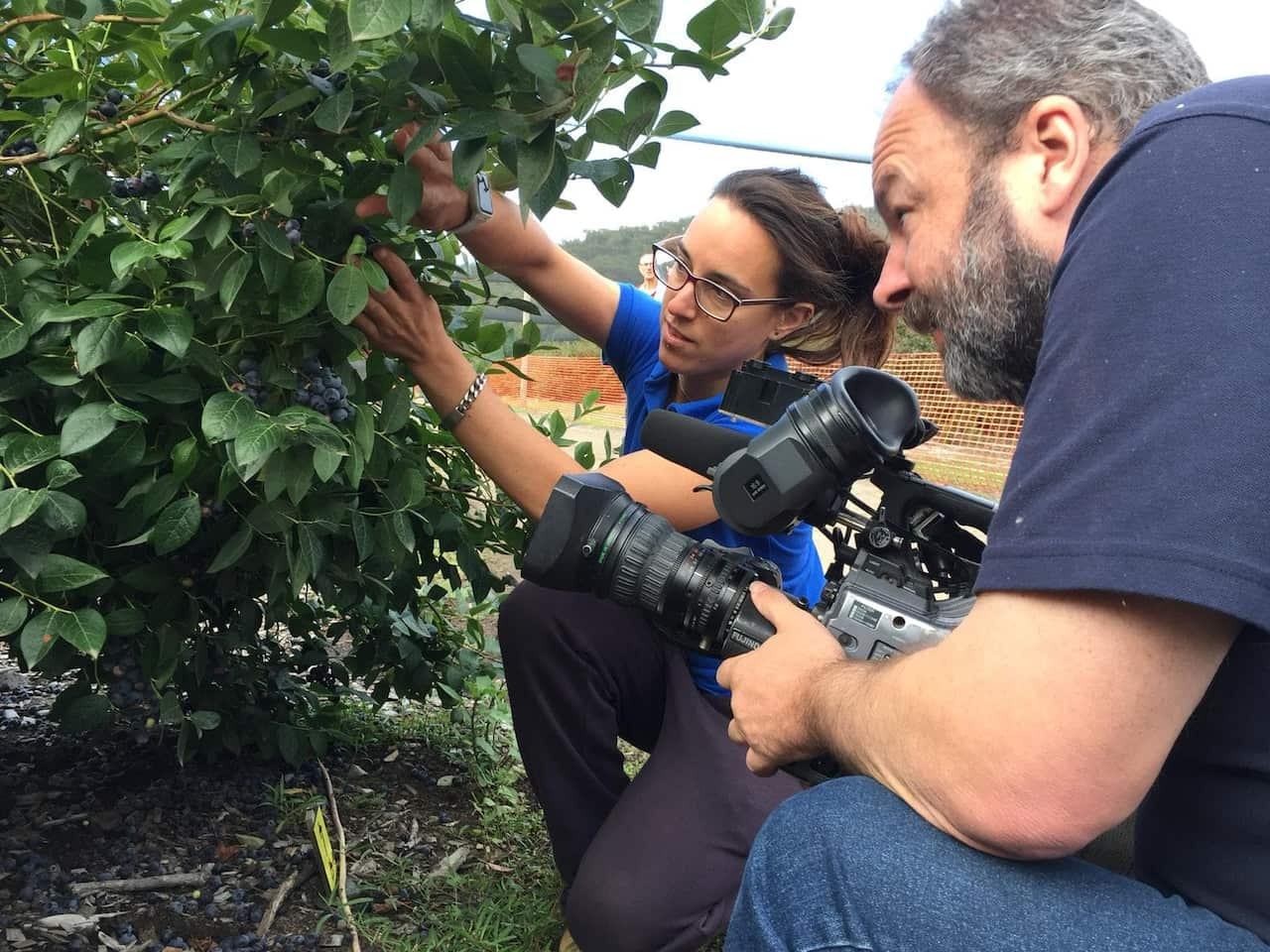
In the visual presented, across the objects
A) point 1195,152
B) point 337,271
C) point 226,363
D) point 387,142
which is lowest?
point 226,363

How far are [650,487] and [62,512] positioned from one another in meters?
1.04

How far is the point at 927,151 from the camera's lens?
1352 mm

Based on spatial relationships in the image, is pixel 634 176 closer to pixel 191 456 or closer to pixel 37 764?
pixel 191 456

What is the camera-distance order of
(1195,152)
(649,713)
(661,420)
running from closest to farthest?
(1195,152) → (661,420) → (649,713)

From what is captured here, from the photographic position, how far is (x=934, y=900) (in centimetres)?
100

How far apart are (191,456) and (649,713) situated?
1.14 metres

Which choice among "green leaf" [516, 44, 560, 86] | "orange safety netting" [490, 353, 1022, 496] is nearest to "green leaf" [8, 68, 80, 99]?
"green leaf" [516, 44, 560, 86]

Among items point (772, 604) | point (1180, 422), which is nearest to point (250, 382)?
point (772, 604)

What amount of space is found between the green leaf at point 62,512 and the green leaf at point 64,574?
0.19 feet

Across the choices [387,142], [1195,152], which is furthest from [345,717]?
[1195,152]

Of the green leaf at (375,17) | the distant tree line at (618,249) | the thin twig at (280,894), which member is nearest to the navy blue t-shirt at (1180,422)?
the green leaf at (375,17)

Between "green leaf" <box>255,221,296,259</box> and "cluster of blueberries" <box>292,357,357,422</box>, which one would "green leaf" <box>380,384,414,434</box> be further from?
"green leaf" <box>255,221,296,259</box>

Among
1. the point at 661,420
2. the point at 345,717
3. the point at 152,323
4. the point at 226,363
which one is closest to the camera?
the point at 152,323

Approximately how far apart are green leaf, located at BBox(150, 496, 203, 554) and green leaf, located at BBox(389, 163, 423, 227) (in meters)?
0.47
